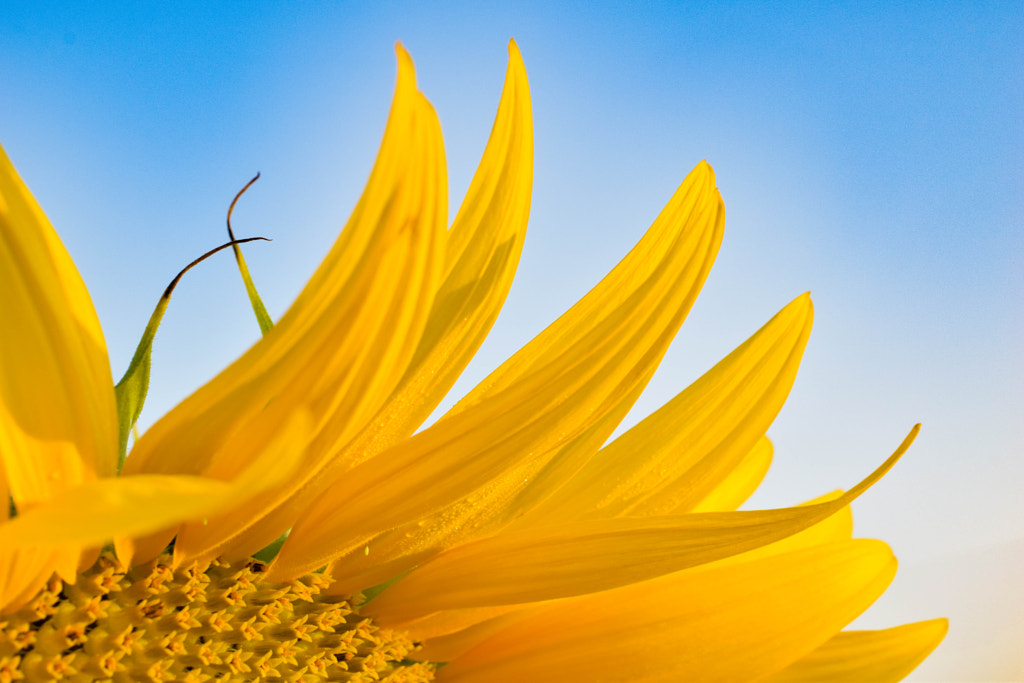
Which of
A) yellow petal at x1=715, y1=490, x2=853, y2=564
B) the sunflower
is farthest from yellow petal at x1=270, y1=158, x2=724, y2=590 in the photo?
yellow petal at x1=715, y1=490, x2=853, y2=564

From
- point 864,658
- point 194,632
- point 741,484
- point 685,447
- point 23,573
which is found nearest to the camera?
point 23,573

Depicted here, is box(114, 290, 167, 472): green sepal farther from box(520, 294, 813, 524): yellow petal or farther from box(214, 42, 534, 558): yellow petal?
box(520, 294, 813, 524): yellow petal

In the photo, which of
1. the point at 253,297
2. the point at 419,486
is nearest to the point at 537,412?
the point at 419,486

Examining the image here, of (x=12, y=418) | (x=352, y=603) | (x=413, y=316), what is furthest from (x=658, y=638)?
(x=12, y=418)

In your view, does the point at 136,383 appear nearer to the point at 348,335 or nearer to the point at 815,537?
the point at 348,335

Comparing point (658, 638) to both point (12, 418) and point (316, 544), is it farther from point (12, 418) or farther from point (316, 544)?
point (12, 418)

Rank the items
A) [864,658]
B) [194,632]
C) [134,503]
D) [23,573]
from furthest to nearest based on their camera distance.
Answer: [864,658] → [194,632] → [23,573] → [134,503]
